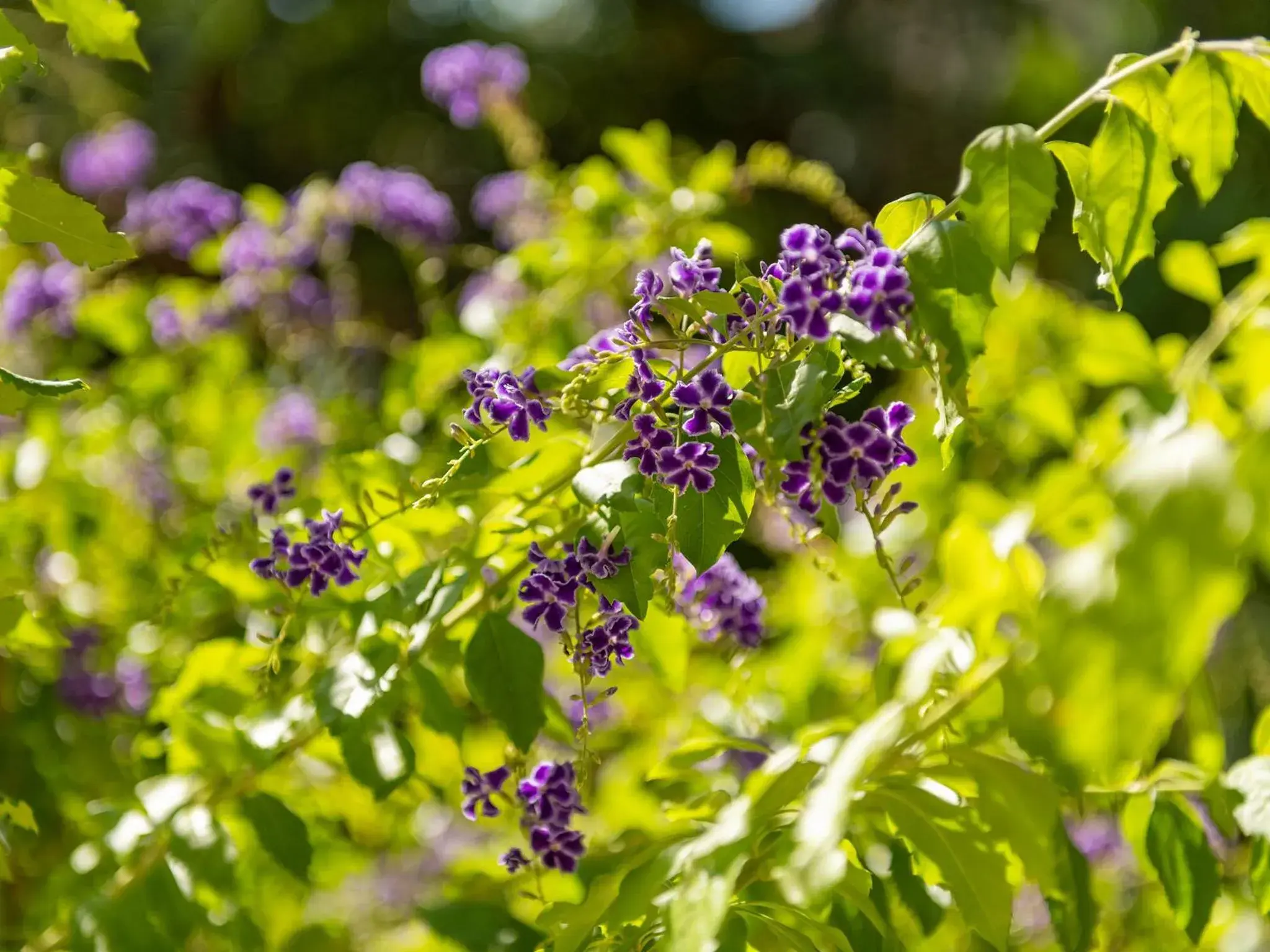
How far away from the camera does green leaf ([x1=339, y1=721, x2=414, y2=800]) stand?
89 centimetres

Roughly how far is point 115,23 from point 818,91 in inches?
212

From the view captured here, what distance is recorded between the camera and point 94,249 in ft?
2.82

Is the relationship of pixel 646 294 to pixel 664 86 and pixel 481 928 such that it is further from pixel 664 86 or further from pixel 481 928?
pixel 664 86

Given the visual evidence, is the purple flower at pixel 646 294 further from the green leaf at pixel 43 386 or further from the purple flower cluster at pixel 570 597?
the green leaf at pixel 43 386

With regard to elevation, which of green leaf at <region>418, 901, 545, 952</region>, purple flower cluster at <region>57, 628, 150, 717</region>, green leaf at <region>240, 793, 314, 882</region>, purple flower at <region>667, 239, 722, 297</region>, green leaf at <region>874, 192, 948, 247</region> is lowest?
purple flower cluster at <region>57, 628, 150, 717</region>

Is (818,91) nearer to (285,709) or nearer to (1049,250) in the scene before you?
(1049,250)

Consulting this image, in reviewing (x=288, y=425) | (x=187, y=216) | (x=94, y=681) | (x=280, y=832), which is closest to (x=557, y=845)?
(x=280, y=832)

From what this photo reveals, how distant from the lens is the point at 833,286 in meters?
0.73

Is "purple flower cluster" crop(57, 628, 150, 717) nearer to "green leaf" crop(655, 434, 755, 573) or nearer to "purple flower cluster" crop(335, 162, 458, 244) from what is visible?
"purple flower cluster" crop(335, 162, 458, 244)

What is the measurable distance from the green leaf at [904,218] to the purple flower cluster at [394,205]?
1.24m

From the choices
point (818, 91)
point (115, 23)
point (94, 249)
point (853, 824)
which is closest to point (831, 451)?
point (853, 824)

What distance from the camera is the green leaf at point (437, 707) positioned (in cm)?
96

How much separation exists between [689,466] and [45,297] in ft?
4.91

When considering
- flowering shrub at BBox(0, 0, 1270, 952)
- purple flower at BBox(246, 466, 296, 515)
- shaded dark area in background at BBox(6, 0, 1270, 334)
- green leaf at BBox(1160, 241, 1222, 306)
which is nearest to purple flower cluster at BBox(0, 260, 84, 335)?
flowering shrub at BBox(0, 0, 1270, 952)
